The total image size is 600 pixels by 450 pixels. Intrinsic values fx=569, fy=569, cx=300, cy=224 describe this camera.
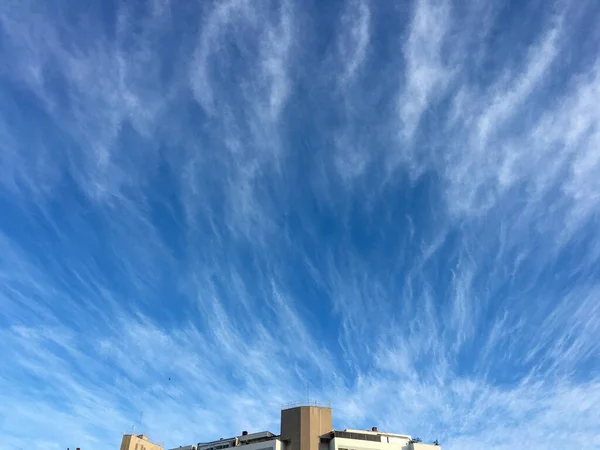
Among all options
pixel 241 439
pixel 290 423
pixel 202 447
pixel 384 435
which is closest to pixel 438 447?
pixel 384 435

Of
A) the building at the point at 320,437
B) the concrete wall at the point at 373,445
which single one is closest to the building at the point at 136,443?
the building at the point at 320,437

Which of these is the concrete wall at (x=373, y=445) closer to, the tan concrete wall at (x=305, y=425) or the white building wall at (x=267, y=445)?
the tan concrete wall at (x=305, y=425)

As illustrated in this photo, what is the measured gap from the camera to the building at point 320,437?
97.8m

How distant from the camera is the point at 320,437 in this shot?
98625mm

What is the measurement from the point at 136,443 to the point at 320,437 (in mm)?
43433

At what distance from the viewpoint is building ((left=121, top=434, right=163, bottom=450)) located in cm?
11644

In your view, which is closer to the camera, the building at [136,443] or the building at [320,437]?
the building at [320,437]

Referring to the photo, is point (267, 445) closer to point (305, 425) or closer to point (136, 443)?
point (305, 425)

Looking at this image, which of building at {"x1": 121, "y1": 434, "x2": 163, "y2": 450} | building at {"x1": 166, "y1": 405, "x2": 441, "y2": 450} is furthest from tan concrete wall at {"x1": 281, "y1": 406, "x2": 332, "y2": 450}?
building at {"x1": 121, "y1": 434, "x2": 163, "y2": 450}

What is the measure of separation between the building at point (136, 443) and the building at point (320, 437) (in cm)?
2751

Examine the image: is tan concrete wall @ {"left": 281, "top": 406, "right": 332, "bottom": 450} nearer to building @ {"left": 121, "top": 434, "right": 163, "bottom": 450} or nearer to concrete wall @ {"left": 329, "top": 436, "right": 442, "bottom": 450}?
concrete wall @ {"left": 329, "top": 436, "right": 442, "bottom": 450}

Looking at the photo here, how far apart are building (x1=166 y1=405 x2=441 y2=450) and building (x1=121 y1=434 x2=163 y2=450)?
27.5m

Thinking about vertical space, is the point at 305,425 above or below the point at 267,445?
above

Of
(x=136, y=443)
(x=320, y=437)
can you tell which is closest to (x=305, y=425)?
(x=320, y=437)
